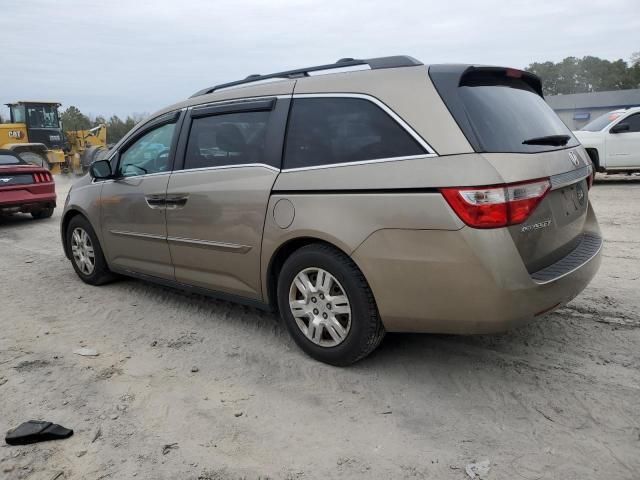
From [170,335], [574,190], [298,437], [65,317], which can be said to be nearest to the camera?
[298,437]

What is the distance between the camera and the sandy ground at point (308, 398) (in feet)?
8.17

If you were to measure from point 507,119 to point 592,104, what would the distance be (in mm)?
44948

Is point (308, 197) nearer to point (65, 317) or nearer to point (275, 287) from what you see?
point (275, 287)

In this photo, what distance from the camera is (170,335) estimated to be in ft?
13.4

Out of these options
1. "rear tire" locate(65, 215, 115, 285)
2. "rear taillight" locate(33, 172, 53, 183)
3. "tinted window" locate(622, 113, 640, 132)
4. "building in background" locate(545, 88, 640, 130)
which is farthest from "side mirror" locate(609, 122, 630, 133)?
"building in background" locate(545, 88, 640, 130)

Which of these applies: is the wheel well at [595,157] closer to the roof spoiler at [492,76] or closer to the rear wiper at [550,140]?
the roof spoiler at [492,76]

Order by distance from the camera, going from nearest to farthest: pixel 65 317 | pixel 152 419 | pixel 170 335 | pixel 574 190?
pixel 152 419
pixel 574 190
pixel 170 335
pixel 65 317

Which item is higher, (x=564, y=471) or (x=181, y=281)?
(x=181, y=281)

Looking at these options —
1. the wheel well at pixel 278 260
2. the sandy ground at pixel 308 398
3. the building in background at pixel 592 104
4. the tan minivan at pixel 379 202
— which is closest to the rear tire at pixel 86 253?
the sandy ground at pixel 308 398

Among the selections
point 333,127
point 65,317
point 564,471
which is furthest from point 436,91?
point 65,317

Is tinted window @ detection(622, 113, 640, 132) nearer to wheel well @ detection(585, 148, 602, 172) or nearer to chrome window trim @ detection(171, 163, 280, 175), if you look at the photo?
wheel well @ detection(585, 148, 602, 172)

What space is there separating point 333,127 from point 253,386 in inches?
66.1

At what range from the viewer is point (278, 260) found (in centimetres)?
356

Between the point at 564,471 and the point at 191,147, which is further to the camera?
the point at 191,147
